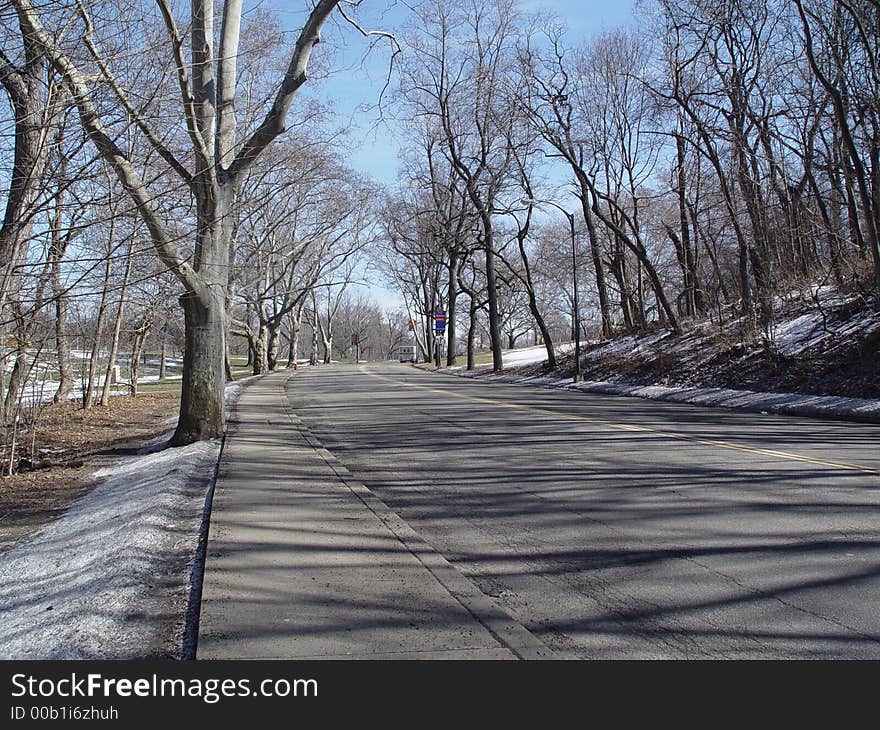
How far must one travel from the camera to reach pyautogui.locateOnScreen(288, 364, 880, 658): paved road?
432 cm

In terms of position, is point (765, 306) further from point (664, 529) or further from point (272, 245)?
point (272, 245)

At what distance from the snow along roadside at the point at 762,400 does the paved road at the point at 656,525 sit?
153 cm

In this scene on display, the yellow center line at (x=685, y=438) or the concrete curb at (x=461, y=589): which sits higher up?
the yellow center line at (x=685, y=438)

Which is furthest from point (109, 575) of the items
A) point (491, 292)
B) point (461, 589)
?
point (491, 292)

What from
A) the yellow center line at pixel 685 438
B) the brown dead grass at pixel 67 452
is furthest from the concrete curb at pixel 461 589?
the yellow center line at pixel 685 438

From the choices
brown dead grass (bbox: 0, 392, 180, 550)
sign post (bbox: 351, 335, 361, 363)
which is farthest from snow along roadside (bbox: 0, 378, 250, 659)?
sign post (bbox: 351, 335, 361, 363)

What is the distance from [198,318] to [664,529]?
845 cm

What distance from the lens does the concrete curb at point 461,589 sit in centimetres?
402

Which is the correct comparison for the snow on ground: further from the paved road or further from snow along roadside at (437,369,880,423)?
the paved road

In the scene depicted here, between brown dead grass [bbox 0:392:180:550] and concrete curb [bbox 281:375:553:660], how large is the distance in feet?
12.6

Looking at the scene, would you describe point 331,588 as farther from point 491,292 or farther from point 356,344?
point 356,344

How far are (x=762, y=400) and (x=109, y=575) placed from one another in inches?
605

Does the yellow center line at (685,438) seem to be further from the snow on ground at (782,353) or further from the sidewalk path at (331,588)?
the sidewalk path at (331,588)

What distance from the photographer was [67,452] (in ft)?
47.0
